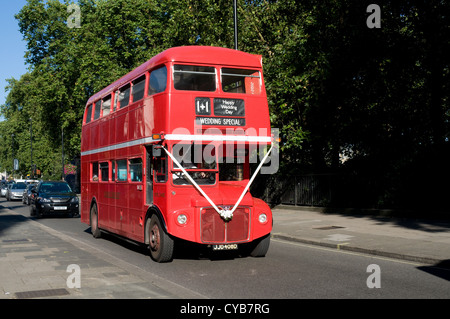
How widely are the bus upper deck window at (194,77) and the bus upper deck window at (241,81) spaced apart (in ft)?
0.81

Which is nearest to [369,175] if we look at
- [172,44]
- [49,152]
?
[172,44]

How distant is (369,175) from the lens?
19344mm

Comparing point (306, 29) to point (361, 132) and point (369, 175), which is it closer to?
point (361, 132)

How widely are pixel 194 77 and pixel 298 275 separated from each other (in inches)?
165

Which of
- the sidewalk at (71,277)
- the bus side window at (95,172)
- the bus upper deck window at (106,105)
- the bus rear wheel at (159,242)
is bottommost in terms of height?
the sidewalk at (71,277)

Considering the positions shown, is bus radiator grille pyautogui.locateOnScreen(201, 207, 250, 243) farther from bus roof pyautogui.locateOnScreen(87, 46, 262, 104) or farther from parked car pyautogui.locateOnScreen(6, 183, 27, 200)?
parked car pyautogui.locateOnScreen(6, 183, 27, 200)

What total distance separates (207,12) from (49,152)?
5628 centimetres

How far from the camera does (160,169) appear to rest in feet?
32.7

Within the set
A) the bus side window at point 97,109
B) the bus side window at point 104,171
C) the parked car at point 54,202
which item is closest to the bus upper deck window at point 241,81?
the bus side window at point 104,171

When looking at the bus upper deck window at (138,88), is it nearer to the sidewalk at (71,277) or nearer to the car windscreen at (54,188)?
the sidewalk at (71,277)

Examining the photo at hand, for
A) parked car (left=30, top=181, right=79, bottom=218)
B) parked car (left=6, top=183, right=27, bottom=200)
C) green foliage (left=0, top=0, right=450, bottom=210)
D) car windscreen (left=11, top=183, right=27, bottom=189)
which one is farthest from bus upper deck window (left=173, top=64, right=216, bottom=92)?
car windscreen (left=11, top=183, right=27, bottom=189)

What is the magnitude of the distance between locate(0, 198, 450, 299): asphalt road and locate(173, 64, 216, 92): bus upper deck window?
Answer: 3.39m

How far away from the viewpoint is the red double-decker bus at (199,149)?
939 cm

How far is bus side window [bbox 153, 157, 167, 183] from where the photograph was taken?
9.73 metres
